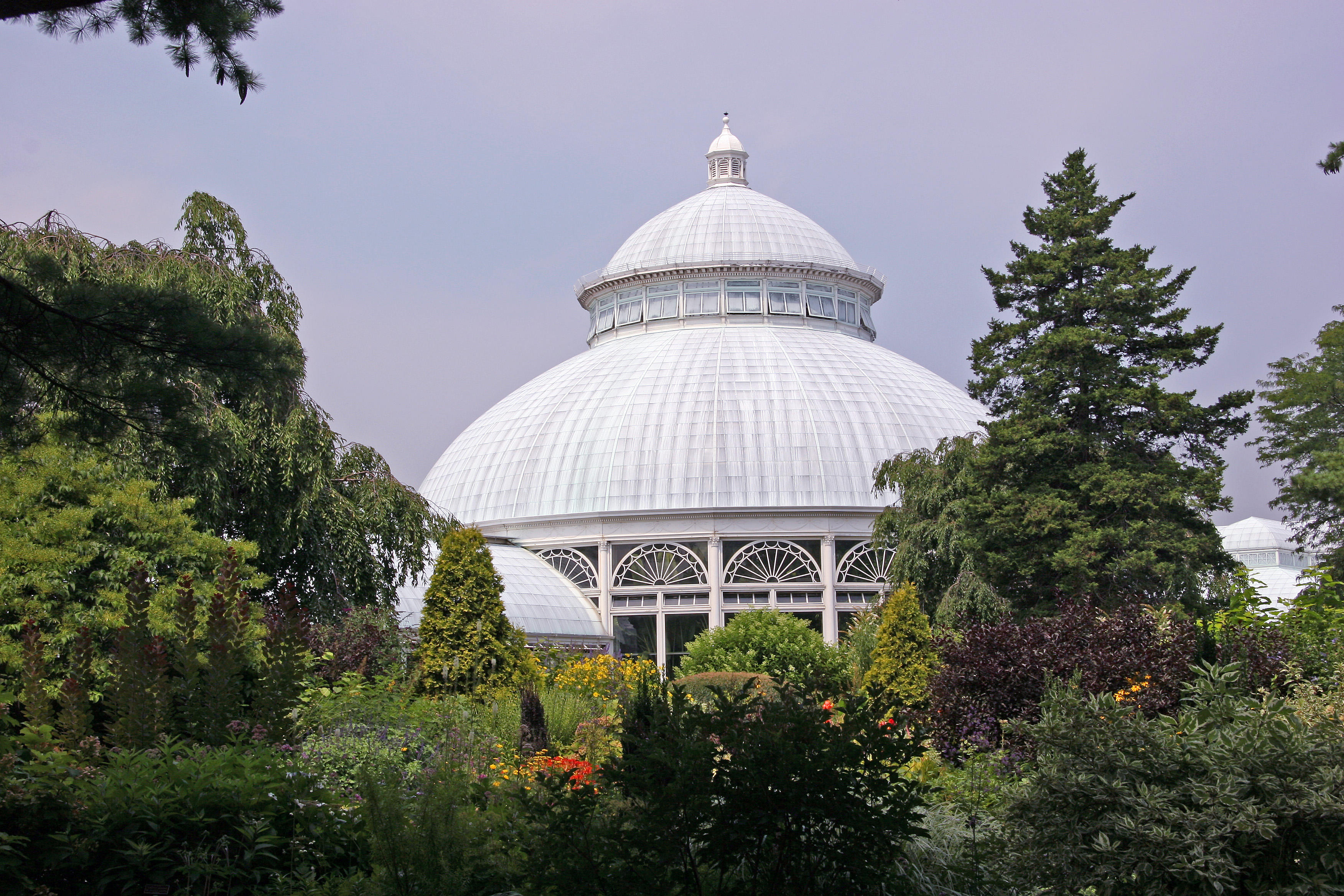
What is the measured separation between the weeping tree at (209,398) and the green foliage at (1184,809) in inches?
224

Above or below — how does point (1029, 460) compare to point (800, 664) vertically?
above

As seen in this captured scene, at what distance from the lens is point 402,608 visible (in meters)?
33.1

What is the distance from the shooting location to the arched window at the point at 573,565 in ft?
123

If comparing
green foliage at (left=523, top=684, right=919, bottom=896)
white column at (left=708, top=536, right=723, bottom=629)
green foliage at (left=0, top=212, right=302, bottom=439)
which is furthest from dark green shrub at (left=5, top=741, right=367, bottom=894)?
white column at (left=708, top=536, right=723, bottom=629)

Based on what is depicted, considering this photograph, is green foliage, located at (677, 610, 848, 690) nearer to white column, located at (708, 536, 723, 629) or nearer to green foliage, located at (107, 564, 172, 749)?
white column, located at (708, 536, 723, 629)

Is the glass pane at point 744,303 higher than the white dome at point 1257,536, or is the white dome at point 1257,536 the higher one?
the glass pane at point 744,303

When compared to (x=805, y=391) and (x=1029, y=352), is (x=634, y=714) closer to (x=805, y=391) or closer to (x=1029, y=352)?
(x=1029, y=352)

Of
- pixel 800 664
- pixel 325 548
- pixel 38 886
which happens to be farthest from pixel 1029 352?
pixel 38 886

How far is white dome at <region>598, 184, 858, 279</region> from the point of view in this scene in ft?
145

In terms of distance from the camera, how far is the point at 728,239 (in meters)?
44.4

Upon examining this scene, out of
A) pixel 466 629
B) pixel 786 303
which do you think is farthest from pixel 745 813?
pixel 786 303

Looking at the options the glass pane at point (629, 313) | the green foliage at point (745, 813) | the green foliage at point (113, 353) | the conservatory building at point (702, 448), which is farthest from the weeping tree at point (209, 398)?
the glass pane at point (629, 313)

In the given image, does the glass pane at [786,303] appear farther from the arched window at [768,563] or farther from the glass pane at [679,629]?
the glass pane at [679,629]

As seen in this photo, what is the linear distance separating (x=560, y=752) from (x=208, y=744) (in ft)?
18.6
